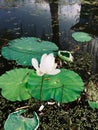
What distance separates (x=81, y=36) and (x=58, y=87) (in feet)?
4.52

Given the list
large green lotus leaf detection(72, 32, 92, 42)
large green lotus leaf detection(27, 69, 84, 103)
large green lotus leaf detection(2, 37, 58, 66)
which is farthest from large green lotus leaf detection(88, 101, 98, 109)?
large green lotus leaf detection(72, 32, 92, 42)

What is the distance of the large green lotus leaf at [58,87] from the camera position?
6.52ft

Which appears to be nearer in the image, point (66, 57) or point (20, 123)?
point (20, 123)

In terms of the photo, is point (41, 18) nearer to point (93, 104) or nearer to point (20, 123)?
point (93, 104)

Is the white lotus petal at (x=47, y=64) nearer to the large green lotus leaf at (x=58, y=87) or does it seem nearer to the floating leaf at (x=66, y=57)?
the large green lotus leaf at (x=58, y=87)

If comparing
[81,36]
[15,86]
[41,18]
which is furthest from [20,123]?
[41,18]

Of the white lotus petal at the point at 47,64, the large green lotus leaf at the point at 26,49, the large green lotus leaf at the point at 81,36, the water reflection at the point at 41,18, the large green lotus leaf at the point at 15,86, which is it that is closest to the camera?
the white lotus petal at the point at 47,64

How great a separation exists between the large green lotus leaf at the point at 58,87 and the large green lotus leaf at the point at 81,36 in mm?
1095

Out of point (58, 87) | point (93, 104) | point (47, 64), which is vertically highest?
point (47, 64)

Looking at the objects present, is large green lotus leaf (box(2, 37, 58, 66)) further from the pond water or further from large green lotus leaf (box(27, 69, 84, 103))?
large green lotus leaf (box(27, 69, 84, 103))

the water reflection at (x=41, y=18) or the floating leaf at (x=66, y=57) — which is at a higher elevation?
the water reflection at (x=41, y=18)

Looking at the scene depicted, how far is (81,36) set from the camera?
3250mm

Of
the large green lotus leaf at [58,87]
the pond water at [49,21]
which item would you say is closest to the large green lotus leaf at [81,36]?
the pond water at [49,21]

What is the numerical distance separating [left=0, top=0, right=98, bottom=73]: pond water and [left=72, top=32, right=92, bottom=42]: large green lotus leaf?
0.20 feet
